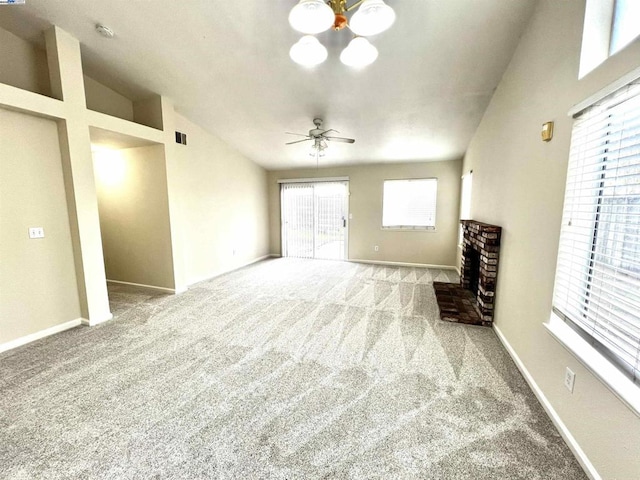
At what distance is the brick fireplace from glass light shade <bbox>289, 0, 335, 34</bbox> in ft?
7.98

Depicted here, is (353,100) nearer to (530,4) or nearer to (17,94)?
(530,4)

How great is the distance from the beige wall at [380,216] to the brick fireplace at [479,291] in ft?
5.42

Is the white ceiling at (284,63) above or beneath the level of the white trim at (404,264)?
above

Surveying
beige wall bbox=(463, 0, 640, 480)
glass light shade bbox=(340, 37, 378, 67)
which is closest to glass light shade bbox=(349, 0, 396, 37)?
glass light shade bbox=(340, 37, 378, 67)

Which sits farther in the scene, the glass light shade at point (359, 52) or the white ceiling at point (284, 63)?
the white ceiling at point (284, 63)

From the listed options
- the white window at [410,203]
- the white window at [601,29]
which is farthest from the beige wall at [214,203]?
the white window at [601,29]

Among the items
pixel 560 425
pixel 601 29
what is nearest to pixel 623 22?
pixel 601 29

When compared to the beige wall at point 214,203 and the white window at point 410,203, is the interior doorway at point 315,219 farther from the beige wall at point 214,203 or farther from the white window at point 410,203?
the white window at point 410,203

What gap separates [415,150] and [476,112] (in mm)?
1432

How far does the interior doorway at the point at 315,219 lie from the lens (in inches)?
247

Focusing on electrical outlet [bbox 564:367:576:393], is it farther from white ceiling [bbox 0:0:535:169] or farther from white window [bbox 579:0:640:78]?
white ceiling [bbox 0:0:535:169]

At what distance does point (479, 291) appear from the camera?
3082mm

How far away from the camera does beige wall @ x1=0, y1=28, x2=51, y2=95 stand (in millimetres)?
2559

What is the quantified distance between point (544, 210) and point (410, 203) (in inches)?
158
